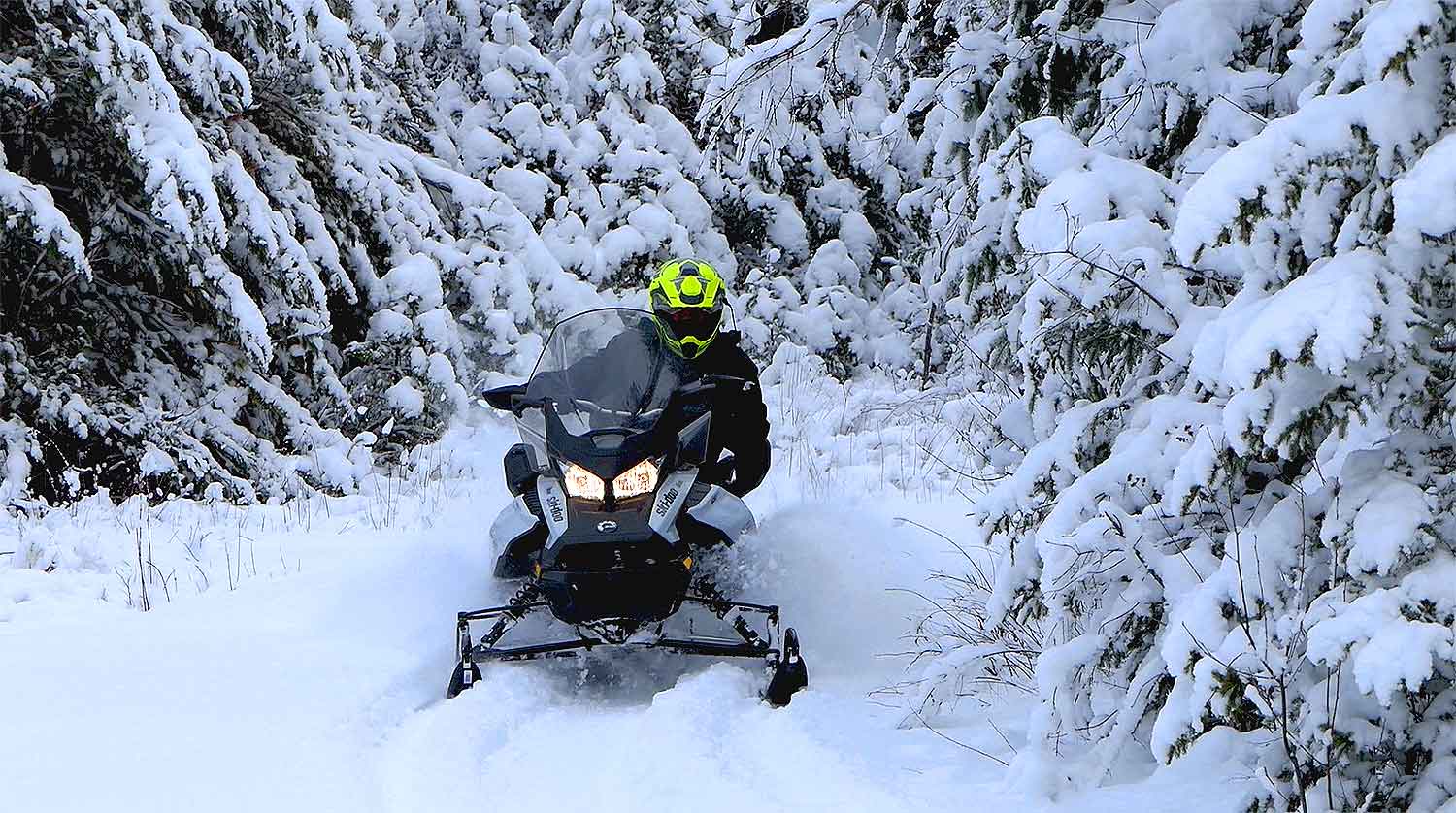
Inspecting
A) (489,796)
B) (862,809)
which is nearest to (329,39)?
(489,796)

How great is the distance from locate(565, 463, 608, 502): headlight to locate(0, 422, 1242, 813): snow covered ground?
924mm

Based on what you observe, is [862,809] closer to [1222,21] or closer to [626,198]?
[1222,21]

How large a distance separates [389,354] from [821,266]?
747cm

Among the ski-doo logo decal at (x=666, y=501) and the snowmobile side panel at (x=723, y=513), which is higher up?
the ski-doo logo decal at (x=666, y=501)

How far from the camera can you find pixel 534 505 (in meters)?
6.32

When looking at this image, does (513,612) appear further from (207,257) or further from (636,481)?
(207,257)

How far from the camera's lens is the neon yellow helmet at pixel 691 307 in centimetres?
705

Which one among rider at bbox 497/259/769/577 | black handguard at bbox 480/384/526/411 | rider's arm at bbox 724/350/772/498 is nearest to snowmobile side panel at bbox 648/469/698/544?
rider at bbox 497/259/769/577

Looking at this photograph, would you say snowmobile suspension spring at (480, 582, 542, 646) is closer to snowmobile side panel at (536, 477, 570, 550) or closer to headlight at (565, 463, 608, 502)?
snowmobile side panel at (536, 477, 570, 550)

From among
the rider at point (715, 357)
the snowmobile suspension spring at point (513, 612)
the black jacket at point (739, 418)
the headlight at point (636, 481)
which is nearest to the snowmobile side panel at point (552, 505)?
the headlight at point (636, 481)

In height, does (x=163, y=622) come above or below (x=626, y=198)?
above

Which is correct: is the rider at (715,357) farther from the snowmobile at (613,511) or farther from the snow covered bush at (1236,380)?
the snow covered bush at (1236,380)

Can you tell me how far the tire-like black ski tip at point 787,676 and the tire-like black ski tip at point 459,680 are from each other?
4.23ft

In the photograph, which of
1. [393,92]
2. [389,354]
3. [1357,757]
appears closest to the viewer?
[1357,757]
